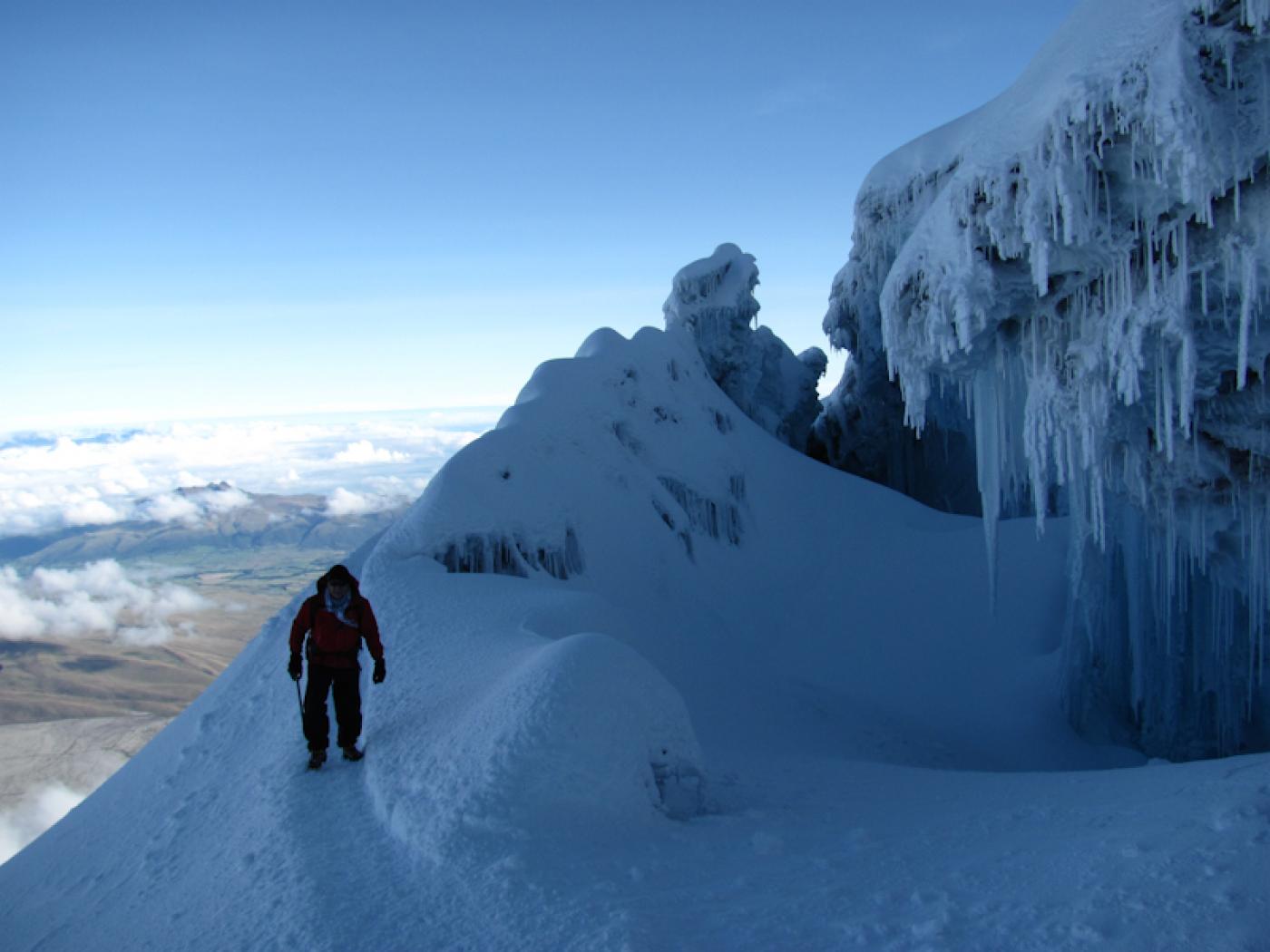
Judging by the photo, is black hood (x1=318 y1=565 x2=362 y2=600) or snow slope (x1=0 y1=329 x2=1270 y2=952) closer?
snow slope (x1=0 y1=329 x2=1270 y2=952)

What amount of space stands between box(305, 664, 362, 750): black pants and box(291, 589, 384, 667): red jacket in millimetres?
80

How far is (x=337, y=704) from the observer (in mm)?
6594

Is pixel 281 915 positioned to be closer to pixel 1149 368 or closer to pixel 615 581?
pixel 1149 368

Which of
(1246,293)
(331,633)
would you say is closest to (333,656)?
(331,633)

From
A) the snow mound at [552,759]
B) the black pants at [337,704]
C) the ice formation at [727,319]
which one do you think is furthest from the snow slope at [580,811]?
the ice formation at [727,319]

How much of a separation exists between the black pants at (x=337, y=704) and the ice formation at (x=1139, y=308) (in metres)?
6.82

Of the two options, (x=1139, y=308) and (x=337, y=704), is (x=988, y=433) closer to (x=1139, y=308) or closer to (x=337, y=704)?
(x=1139, y=308)

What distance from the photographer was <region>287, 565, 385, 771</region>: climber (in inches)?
254

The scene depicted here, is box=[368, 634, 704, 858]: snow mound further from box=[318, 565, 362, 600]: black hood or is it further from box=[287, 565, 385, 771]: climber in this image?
box=[318, 565, 362, 600]: black hood

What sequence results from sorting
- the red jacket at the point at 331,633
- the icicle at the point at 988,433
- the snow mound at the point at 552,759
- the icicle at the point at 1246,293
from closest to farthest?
the snow mound at the point at 552,759, the red jacket at the point at 331,633, the icicle at the point at 1246,293, the icicle at the point at 988,433

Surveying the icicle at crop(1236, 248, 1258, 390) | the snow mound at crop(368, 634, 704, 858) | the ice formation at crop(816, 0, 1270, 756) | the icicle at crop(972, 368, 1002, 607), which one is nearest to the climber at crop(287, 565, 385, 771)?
the snow mound at crop(368, 634, 704, 858)

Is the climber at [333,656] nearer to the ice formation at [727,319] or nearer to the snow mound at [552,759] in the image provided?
the snow mound at [552,759]

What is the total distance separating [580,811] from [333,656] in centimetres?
259

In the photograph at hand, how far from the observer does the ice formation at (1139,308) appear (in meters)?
6.64
